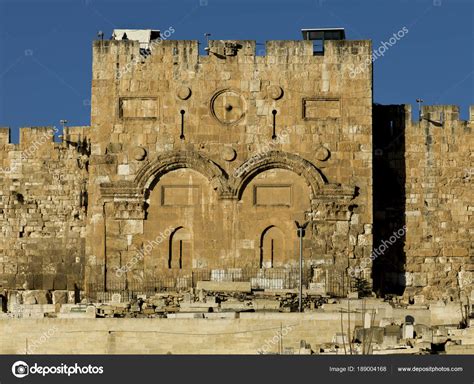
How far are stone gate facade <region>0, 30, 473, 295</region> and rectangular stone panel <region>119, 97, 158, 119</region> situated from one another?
1.3 inches

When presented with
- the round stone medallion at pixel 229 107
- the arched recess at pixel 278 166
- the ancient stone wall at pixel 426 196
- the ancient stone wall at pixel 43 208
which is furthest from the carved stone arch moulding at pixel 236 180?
the ancient stone wall at pixel 43 208

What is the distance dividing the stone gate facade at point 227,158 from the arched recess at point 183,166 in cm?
3

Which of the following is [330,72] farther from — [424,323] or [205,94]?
[424,323]

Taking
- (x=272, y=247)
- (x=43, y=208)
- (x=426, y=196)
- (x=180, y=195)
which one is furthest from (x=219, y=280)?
(x=426, y=196)

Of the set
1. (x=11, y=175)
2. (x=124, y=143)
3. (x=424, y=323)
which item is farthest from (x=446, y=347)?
(x=11, y=175)

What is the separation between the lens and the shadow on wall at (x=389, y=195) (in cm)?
4669

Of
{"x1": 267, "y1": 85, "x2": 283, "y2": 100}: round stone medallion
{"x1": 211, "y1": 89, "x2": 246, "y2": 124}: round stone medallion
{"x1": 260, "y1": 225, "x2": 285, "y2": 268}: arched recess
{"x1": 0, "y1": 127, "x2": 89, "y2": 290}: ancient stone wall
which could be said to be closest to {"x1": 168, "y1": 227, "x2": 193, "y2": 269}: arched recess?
{"x1": 260, "y1": 225, "x2": 285, "y2": 268}: arched recess

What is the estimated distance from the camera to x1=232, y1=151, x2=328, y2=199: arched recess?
148 feet

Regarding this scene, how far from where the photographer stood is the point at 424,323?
134 ft

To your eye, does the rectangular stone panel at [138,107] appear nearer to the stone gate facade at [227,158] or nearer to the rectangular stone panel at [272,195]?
the stone gate facade at [227,158]

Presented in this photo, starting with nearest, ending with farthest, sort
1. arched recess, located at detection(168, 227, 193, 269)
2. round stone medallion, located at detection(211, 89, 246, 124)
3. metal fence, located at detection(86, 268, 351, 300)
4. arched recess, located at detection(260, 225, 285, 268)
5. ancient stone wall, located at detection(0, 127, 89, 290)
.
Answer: metal fence, located at detection(86, 268, 351, 300) → arched recess, located at detection(260, 225, 285, 268) → arched recess, located at detection(168, 227, 193, 269) → round stone medallion, located at detection(211, 89, 246, 124) → ancient stone wall, located at detection(0, 127, 89, 290)

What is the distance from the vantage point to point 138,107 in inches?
1805

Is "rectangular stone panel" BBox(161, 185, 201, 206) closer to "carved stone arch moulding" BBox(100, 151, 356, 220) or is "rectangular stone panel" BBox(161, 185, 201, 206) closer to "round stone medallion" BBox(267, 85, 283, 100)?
"carved stone arch moulding" BBox(100, 151, 356, 220)
